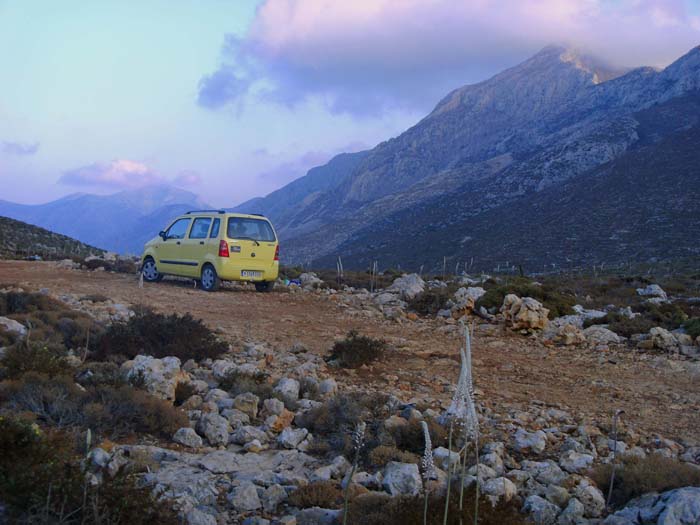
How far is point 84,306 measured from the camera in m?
10.3

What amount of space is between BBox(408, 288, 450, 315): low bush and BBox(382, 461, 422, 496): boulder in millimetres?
8225

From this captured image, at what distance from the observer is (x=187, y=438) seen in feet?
15.5

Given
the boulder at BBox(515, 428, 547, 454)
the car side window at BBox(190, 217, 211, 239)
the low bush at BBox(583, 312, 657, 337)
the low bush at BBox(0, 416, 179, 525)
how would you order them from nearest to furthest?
the low bush at BBox(0, 416, 179, 525)
the boulder at BBox(515, 428, 547, 454)
the low bush at BBox(583, 312, 657, 337)
the car side window at BBox(190, 217, 211, 239)

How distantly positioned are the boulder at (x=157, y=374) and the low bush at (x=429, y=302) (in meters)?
6.81

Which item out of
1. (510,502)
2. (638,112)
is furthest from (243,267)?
(638,112)

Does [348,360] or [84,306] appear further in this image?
[84,306]

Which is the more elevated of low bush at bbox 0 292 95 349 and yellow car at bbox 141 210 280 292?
yellow car at bbox 141 210 280 292

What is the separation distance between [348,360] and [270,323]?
3.14 meters

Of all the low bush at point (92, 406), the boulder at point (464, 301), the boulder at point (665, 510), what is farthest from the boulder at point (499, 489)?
the boulder at point (464, 301)

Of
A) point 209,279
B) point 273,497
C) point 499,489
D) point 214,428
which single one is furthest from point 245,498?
point 209,279

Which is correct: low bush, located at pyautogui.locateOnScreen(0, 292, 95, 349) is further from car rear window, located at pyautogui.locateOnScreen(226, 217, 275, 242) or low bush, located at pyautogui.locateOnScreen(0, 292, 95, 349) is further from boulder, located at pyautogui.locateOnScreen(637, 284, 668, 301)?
boulder, located at pyautogui.locateOnScreen(637, 284, 668, 301)

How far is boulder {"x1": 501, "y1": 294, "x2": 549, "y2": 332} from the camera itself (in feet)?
33.9

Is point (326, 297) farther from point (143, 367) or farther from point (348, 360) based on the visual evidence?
point (143, 367)

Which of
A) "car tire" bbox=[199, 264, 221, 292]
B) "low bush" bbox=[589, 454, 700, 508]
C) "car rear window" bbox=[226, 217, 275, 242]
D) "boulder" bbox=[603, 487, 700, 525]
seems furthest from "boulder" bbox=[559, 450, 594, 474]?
"car tire" bbox=[199, 264, 221, 292]
